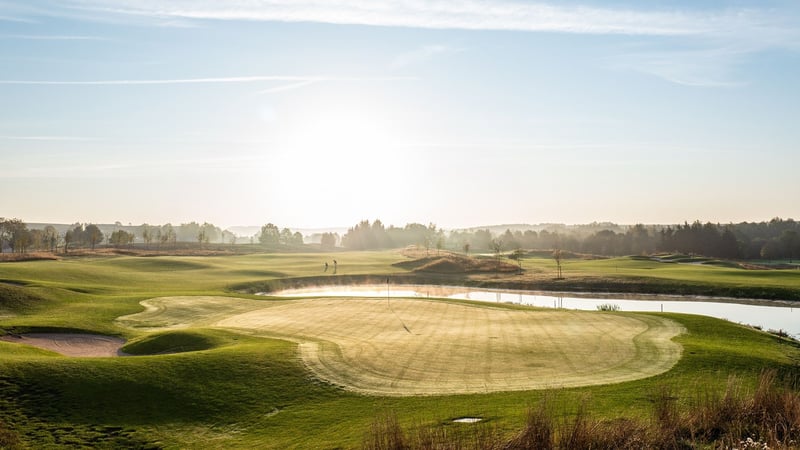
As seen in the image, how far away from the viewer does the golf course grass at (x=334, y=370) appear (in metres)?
16.8

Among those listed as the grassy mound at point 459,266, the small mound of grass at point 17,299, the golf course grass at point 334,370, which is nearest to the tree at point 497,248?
the grassy mound at point 459,266

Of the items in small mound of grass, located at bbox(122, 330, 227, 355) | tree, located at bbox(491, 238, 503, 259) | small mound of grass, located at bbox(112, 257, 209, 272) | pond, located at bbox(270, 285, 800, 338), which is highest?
tree, located at bbox(491, 238, 503, 259)

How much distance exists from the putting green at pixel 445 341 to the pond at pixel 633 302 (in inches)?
640

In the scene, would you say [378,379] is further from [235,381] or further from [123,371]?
[123,371]

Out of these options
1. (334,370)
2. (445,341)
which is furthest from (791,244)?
(334,370)

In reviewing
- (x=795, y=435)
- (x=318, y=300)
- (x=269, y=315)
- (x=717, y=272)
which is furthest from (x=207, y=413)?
(x=717, y=272)

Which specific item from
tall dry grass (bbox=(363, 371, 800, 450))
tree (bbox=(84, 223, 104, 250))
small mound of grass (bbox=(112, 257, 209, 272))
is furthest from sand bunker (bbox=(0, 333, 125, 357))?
tree (bbox=(84, 223, 104, 250))

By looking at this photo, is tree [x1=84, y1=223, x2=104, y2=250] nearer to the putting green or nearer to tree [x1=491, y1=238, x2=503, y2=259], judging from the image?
tree [x1=491, y1=238, x2=503, y2=259]

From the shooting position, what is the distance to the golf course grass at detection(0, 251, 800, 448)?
1678 cm

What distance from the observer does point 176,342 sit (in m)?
28.9

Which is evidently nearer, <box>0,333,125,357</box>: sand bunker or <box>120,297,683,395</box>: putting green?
<box>120,297,683,395</box>: putting green

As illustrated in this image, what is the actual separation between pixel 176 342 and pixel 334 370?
1076cm

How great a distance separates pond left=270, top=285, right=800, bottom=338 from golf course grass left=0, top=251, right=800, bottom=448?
1616 centimetres

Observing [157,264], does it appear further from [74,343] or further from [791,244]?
[791,244]
